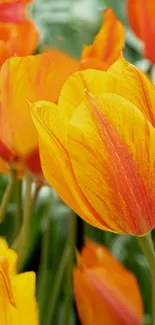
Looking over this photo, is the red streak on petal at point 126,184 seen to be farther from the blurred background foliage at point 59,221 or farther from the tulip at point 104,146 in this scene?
the blurred background foliage at point 59,221

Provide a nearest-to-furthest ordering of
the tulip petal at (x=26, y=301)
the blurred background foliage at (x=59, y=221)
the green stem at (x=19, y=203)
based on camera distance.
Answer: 1. the tulip petal at (x=26, y=301)
2. the green stem at (x=19, y=203)
3. the blurred background foliage at (x=59, y=221)

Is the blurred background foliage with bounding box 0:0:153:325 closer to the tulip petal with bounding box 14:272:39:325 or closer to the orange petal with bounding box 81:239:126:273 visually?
the orange petal with bounding box 81:239:126:273

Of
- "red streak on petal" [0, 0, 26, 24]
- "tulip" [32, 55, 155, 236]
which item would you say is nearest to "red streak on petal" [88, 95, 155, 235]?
"tulip" [32, 55, 155, 236]

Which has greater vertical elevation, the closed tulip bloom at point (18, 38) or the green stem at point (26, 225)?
the closed tulip bloom at point (18, 38)

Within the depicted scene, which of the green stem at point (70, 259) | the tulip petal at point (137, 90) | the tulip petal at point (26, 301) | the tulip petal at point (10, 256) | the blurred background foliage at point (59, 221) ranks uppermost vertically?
the tulip petal at point (137, 90)

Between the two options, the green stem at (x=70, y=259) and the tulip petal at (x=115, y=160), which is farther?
the green stem at (x=70, y=259)

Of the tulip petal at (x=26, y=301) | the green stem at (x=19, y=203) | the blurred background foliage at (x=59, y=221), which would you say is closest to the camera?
the tulip petal at (x=26, y=301)

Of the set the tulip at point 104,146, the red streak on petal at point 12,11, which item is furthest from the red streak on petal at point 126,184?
the red streak on petal at point 12,11
